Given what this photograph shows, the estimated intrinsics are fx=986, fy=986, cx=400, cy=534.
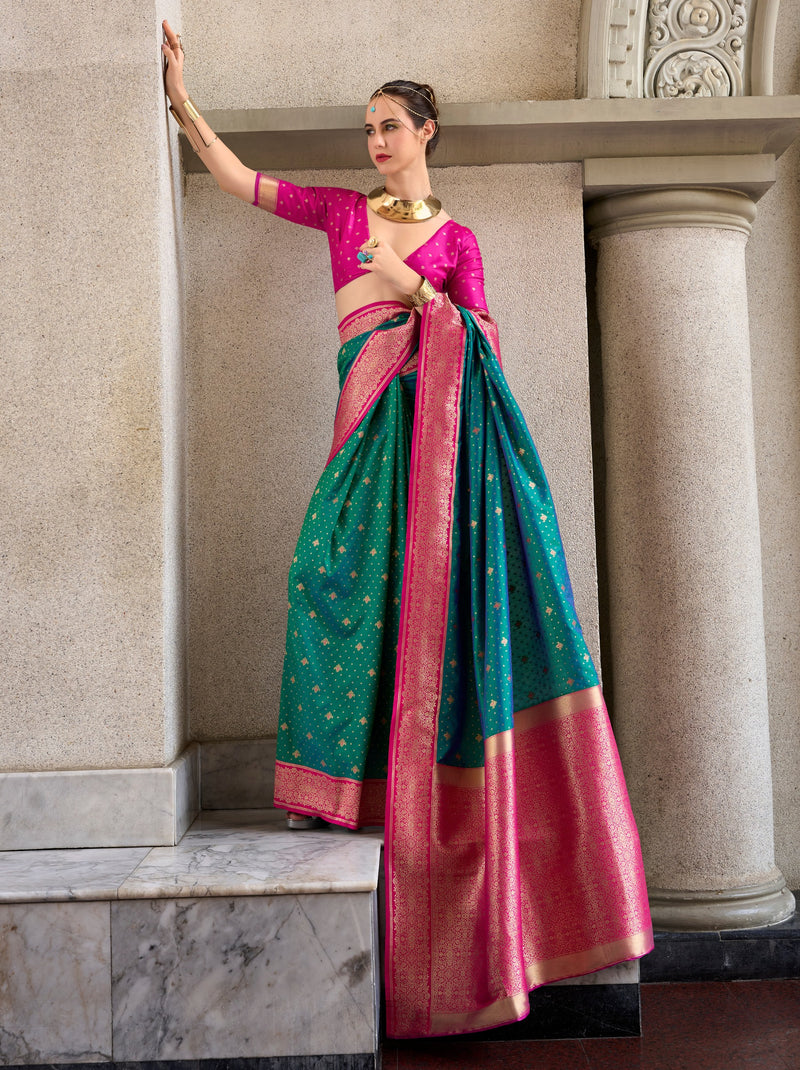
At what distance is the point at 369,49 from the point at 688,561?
1.87 meters

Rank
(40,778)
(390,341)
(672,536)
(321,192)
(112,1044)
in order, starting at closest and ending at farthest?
(112,1044) → (40,778) → (390,341) → (321,192) → (672,536)

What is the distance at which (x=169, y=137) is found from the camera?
2713mm

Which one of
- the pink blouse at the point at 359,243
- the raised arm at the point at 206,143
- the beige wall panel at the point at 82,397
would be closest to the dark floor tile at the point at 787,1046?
the beige wall panel at the point at 82,397

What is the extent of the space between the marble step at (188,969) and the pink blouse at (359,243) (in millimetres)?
1559

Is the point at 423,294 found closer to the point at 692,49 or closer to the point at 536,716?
the point at 536,716

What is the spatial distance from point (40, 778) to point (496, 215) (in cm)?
207

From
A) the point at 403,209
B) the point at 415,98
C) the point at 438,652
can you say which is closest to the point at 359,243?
the point at 403,209

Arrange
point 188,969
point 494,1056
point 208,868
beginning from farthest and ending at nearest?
point 494,1056
point 208,868
point 188,969

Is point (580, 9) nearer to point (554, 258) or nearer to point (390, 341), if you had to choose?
point (554, 258)

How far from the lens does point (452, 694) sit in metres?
2.44

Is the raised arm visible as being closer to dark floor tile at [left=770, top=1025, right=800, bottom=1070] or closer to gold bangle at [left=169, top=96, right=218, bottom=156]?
gold bangle at [left=169, top=96, right=218, bottom=156]

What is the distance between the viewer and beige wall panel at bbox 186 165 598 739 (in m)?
2.97

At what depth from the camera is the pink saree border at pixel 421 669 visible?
2248 mm

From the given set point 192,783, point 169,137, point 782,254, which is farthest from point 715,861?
point 169,137
